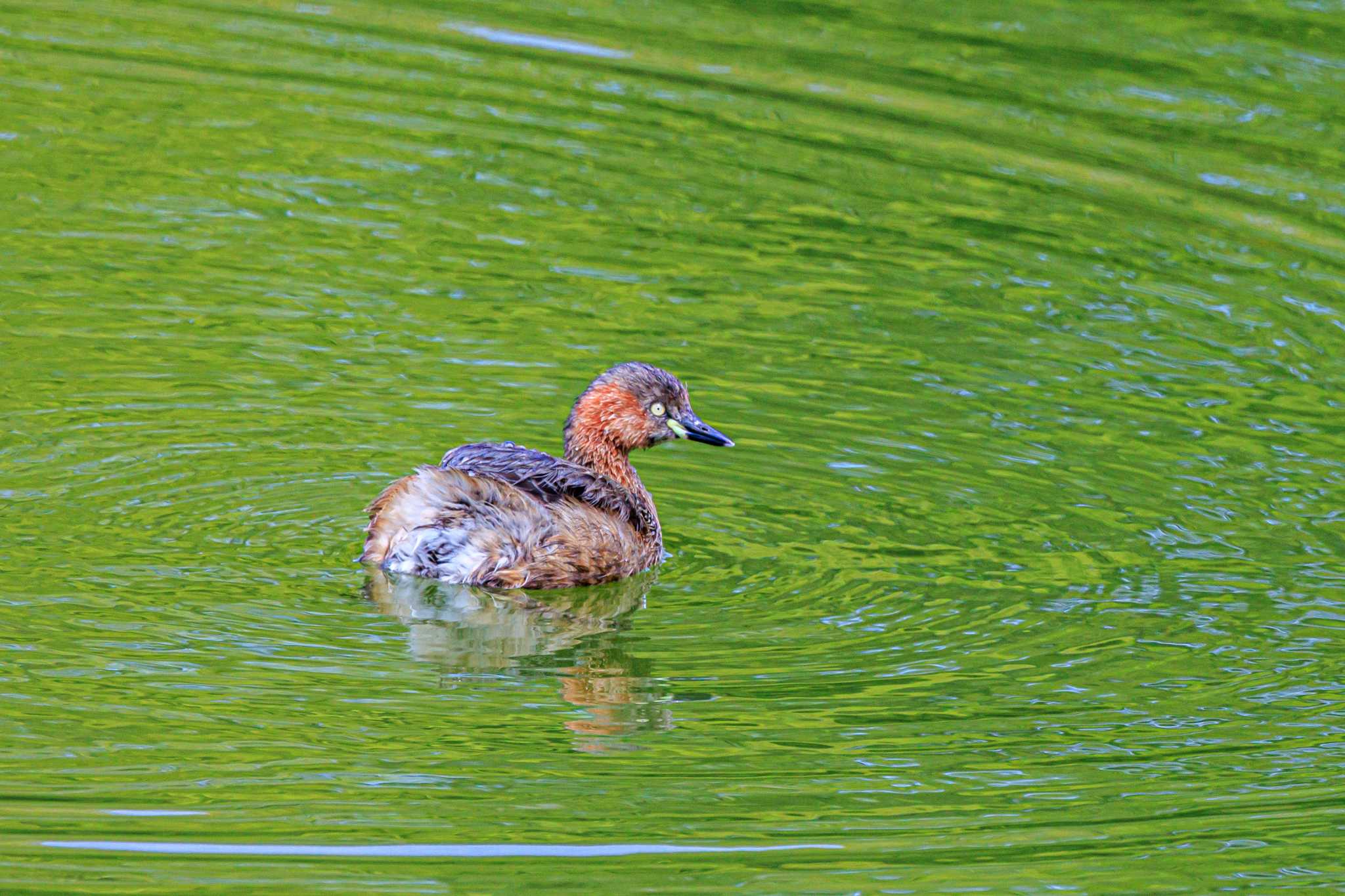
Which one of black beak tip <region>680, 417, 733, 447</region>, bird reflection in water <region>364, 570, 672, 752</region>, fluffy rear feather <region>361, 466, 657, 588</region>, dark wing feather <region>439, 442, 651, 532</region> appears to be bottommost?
bird reflection in water <region>364, 570, 672, 752</region>

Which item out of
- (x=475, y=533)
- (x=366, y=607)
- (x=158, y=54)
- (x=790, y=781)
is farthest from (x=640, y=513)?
(x=158, y=54)

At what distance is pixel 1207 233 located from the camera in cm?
1206

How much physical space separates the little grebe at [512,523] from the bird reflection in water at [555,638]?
65 millimetres

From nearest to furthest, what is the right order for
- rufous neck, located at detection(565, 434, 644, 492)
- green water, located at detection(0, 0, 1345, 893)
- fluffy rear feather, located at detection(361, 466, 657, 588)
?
green water, located at detection(0, 0, 1345, 893) < fluffy rear feather, located at detection(361, 466, 657, 588) < rufous neck, located at detection(565, 434, 644, 492)

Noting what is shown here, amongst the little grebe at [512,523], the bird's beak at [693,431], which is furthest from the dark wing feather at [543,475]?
the bird's beak at [693,431]

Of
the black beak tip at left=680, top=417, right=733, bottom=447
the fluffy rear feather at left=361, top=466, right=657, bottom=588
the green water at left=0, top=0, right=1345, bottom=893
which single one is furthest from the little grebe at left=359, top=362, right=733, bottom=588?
the black beak tip at left=680, top=417, right=733, bottom=447

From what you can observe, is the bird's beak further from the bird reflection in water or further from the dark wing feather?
the bird reflection in water

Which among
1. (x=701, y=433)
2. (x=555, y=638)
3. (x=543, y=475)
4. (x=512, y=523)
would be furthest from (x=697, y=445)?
(x=555, y=638)

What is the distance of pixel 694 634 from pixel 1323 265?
5.33 metres

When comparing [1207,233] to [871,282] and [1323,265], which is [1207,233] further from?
[871,282]

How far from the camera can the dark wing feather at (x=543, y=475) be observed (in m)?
8.47

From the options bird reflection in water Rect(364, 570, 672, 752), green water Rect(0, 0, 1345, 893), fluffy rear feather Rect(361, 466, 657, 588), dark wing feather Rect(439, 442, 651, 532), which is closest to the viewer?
green water Rect(0, 0, 1345, 893)

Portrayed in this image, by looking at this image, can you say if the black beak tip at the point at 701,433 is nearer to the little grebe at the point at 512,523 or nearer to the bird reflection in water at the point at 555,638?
the little grebe at the point at 512,523

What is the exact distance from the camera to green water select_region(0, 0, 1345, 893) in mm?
6465
